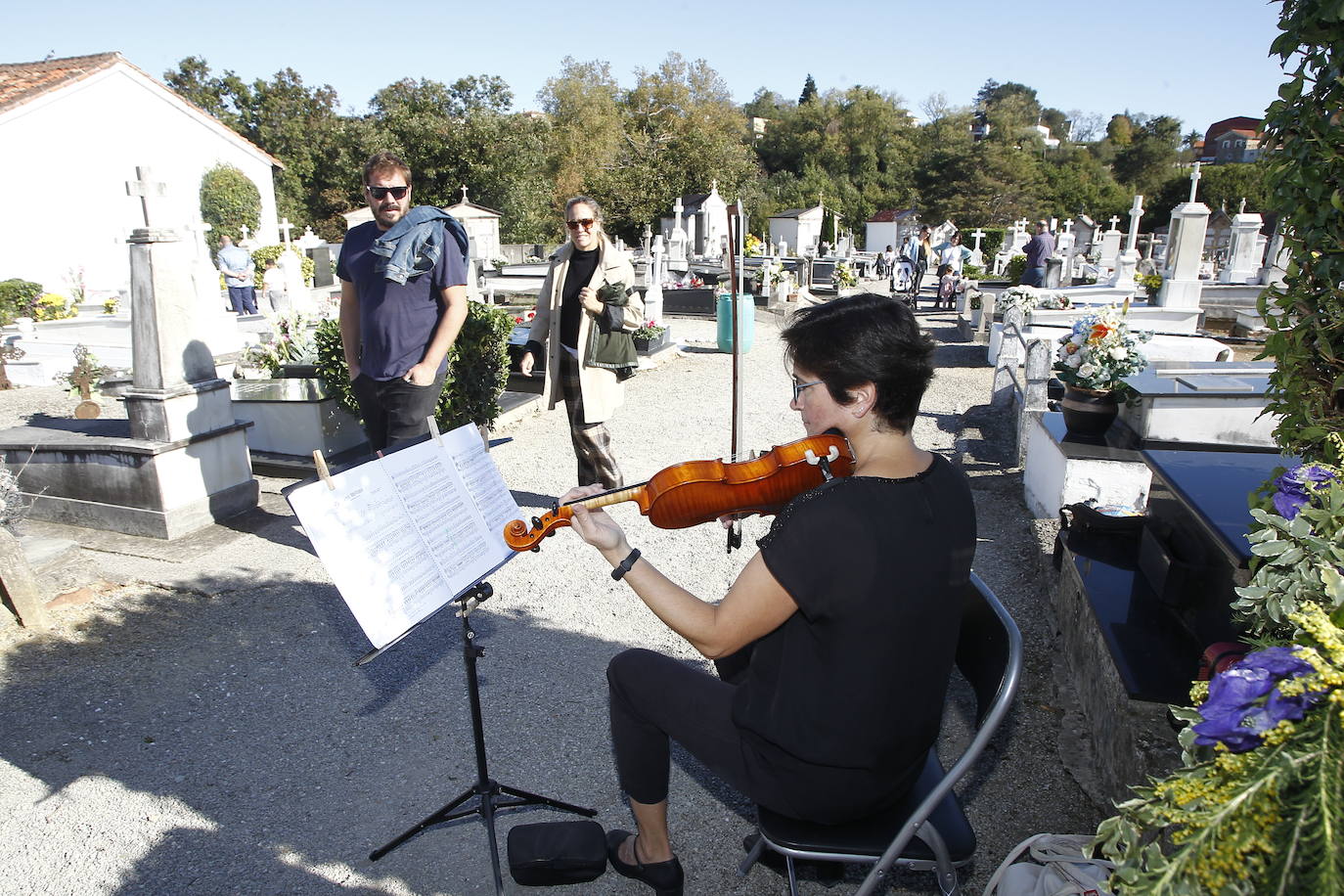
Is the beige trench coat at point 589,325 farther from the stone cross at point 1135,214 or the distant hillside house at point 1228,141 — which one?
the distant hillside house at point 1228,141

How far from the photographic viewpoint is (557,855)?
2.40m

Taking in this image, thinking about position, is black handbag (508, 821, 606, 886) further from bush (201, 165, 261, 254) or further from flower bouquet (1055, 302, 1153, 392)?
bush (201, 165, 261, 254)

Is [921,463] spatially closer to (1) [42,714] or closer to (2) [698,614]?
(2) [698,614]

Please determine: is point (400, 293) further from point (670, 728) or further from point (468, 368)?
point (670, 728)

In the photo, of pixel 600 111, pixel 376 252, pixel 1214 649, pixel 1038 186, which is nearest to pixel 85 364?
pixel 376 252

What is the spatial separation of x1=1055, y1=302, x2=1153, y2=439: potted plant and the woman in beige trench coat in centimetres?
261

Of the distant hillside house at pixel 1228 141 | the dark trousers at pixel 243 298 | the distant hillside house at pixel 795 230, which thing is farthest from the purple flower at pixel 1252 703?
the distant hillside house at pixel 1228 141

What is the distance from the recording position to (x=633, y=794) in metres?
2.23

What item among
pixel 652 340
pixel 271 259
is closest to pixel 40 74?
pixel 271 259

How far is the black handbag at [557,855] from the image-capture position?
94.2 inches

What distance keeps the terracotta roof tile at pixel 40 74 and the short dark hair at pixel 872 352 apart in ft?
87.8

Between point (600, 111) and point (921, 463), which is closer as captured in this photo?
point (921, 463)

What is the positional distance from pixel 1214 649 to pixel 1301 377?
714 mm

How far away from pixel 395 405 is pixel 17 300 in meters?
15.1
